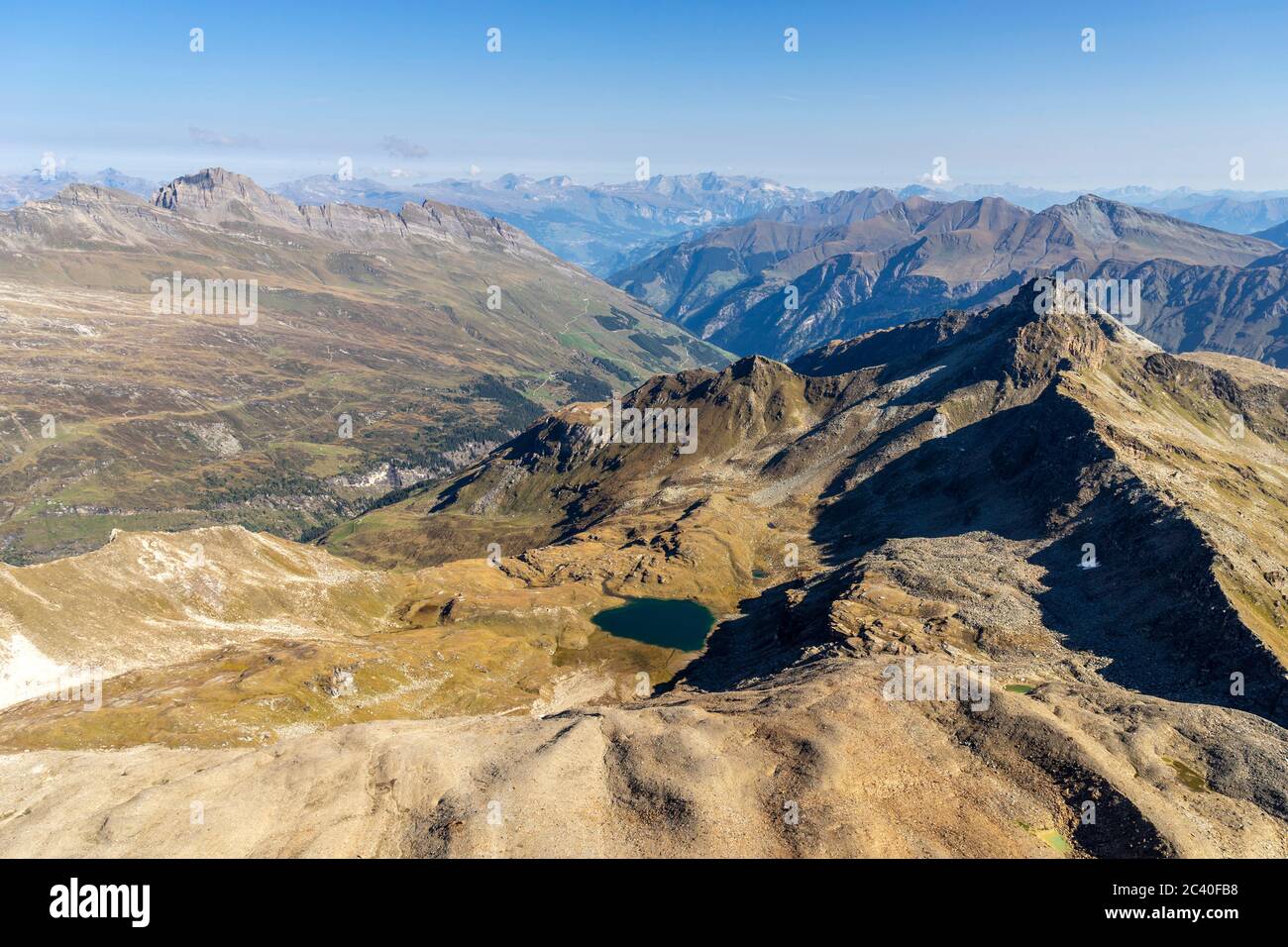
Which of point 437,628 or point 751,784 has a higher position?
point 751,784

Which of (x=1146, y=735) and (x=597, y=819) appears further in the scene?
(x=1146, y=735)

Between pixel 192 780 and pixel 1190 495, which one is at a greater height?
pixel 1190 495

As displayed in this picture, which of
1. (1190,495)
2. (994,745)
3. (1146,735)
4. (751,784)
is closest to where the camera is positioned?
(751,784)

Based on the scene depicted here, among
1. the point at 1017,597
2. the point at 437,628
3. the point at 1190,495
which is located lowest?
the point at 437,628
